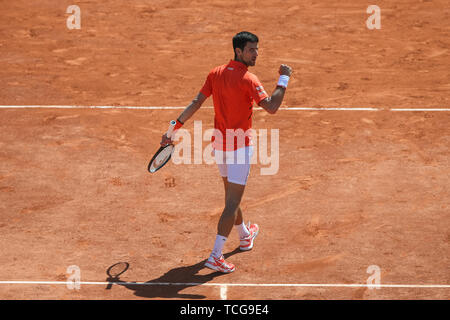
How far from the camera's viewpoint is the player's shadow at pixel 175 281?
7.50 metres

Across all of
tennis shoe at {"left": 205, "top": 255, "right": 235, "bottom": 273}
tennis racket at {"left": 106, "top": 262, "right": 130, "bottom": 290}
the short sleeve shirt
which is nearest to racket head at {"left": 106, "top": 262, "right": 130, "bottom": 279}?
tennis racket at {"left": 106, "top": 262, "right": 130, "bottom": 290}

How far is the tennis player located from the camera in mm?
7473

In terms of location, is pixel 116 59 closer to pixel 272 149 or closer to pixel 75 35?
pixel 75 35

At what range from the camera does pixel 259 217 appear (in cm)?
933

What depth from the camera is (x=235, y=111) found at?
761 cm

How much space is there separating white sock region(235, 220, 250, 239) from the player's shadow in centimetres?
57

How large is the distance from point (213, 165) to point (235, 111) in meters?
3.38

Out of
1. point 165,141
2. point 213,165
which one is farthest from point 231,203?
point 213,165

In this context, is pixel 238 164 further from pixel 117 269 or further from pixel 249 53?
pixel 117 269

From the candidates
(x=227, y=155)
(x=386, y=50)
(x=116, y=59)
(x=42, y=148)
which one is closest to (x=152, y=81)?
(x=116, y=59)

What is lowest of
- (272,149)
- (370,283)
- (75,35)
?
(370,283)

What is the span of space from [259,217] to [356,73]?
585 cm

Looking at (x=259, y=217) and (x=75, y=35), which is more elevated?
(x=75, y=35)

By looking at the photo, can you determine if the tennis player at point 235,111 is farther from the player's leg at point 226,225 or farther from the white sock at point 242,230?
the white sock at point 242,230
